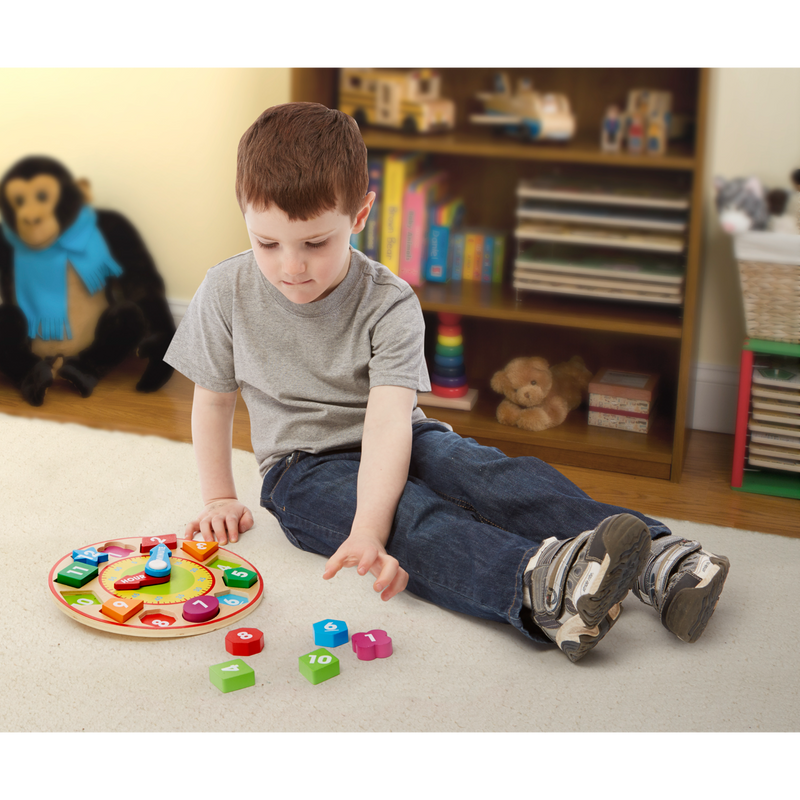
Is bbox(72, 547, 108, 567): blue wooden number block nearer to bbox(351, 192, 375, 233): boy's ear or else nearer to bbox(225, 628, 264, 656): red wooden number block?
bbox(225, 628, 264, 656): red wooden number block

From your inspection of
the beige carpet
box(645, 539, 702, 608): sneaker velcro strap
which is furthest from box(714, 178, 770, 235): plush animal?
box(645, 539, 702, 608): sneaker velcro strap

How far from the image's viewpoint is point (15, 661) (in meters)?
0.93

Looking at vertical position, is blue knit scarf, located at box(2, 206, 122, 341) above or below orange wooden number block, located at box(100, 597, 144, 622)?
above

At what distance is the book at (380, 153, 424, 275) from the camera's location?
1612mm

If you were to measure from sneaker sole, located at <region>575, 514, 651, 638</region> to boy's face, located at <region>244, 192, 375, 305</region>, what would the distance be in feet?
1.39

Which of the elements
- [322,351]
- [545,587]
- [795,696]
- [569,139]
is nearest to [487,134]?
[569,139]

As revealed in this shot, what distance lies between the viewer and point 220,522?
1.20m

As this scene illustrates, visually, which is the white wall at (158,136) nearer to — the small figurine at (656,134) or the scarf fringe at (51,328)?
the scarf fringe at (51,328)

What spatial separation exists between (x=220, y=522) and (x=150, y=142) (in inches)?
46.3

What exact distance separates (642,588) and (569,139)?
0.82 m

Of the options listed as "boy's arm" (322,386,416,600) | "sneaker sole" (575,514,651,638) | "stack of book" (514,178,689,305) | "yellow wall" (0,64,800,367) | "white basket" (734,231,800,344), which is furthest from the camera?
"yellow wall" (0,64,800,367)

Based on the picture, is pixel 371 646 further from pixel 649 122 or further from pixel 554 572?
pixel 649 122

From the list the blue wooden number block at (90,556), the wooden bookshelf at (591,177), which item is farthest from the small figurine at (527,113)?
the blue wooden number block at (90,556)
